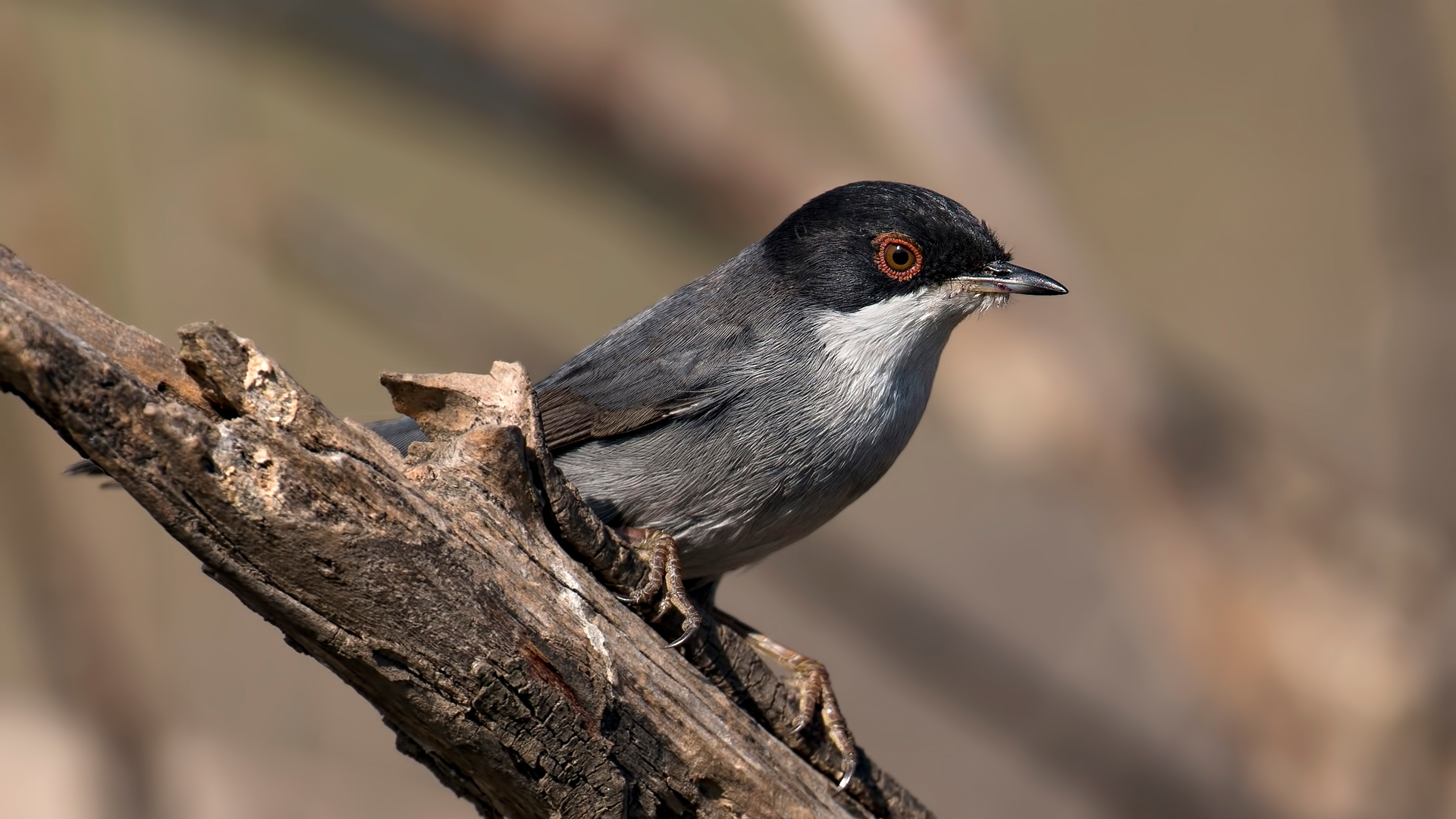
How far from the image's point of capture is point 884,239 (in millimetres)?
4309

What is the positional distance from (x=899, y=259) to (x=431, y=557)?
2048 mm

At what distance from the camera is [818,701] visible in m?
4.10

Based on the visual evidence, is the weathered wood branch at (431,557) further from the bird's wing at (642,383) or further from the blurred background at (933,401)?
the blurred background at (933,401)

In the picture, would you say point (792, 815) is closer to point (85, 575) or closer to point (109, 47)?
point (85, 575)

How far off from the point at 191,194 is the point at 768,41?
463 inches

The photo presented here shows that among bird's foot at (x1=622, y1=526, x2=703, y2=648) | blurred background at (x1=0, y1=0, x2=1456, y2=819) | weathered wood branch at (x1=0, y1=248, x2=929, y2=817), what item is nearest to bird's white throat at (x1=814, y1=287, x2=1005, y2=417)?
bird's foot at (x1=622, y1=526, x2=703, y2=648)

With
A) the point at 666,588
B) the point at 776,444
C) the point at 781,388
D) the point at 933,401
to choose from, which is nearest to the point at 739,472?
the point at 776,444

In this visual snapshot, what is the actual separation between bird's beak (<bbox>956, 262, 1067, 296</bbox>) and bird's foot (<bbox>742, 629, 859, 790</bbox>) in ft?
4.39

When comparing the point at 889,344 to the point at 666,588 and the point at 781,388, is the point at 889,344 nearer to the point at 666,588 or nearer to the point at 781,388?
the point at 781,388

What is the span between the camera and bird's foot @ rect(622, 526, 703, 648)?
3.60 m

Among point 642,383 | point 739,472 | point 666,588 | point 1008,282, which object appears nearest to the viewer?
point 666,588

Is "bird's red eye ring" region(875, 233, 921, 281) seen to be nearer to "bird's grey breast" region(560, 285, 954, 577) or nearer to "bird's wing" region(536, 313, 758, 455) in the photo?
"bird's grey breast" region(560, 285, 954, 577)

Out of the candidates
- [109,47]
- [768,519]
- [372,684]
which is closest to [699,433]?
[768,519]

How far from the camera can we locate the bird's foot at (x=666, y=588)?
360 centimetres
